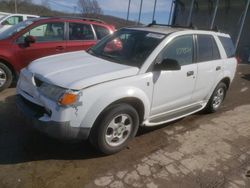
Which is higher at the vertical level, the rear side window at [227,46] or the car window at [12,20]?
the rear side window at [227,46]

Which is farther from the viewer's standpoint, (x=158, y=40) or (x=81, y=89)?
(x=158, y=40)

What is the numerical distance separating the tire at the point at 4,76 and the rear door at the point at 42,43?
1.15 ft

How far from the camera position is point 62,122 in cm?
324

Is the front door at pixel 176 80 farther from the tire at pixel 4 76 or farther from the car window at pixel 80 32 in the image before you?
the tire at pixel 4 76

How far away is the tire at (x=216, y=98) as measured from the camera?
5688 mm

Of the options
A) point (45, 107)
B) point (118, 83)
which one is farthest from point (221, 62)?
point (45, 107)

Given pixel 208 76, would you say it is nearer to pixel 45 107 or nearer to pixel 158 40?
pixel 158 40

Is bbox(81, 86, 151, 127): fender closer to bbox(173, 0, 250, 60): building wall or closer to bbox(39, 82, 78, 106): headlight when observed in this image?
bbox(39, 82, 78, 106): headlight

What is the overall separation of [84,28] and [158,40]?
11.3 ft

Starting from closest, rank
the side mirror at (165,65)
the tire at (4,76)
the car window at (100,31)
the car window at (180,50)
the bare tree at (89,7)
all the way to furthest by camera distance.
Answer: the side mirror at (165,65), the car window at (180,50), the tire at (4,76), the car window at (100,31), the bare tree at (89,7)

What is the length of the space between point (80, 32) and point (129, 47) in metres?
3.09

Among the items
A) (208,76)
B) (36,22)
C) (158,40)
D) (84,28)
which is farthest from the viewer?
A: (84,28)

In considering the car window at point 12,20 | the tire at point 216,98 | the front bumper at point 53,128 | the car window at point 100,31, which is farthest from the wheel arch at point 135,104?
the car window at point 12,20

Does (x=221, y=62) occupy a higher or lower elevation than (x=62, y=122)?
higher
